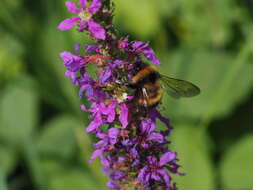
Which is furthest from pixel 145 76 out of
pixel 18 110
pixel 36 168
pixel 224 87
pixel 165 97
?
pixel 18 110

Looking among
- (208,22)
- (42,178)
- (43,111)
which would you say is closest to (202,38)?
(208,22)

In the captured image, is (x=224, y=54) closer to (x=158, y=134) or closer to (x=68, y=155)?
(x=68, y=155)

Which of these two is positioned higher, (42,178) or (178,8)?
(178,8)

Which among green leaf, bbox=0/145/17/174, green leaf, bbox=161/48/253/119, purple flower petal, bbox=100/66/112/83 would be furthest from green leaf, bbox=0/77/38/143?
purple flower petal, bbox=100/66/112/83

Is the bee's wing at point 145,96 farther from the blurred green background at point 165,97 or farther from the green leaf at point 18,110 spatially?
the green leaf at point 18,110

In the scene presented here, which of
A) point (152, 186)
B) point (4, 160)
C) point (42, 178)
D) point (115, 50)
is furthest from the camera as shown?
point (4, 160)

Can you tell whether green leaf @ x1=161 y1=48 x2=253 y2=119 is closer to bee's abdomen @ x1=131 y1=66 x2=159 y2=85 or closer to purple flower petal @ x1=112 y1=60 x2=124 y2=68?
bee's abdomen @ x1=131 y1=66 x2=159 y2=85

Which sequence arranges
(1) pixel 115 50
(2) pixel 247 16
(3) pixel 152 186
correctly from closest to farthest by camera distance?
(1) pixel 115 50 → (3) pixel 152 186 → (2) pixel 247 16
